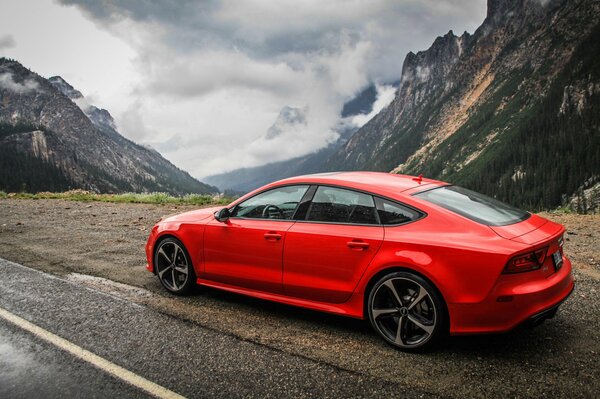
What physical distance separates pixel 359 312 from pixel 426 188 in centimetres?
146

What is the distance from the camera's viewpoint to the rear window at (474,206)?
4.08 meters

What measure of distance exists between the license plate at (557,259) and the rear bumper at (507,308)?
0.67 ft

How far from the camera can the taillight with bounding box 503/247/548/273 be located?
3.62 meters

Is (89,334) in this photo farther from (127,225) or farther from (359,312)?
(127,225)

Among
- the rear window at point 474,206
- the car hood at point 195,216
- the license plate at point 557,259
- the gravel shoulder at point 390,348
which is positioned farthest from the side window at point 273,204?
the license plate at point 557,259

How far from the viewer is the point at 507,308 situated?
11.9 feet

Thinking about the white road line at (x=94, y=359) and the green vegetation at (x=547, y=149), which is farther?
the green vegetation at (x=547, y=149)

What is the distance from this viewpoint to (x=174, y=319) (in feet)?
16.0

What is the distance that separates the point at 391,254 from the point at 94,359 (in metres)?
2.78

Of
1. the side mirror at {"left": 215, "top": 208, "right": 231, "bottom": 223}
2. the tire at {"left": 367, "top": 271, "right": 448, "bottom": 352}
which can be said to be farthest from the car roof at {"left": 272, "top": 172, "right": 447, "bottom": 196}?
the tire at {"left": 367, "top": 271, "right": 448, "bottom": 352}

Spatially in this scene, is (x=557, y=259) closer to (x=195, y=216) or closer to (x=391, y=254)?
(x=391, y=254)

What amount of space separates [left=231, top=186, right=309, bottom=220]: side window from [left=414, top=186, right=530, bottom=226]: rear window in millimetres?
1326

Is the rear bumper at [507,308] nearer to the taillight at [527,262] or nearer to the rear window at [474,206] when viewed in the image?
the taillight at [527,262]

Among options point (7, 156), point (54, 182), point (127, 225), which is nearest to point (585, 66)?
point (127, 225)
